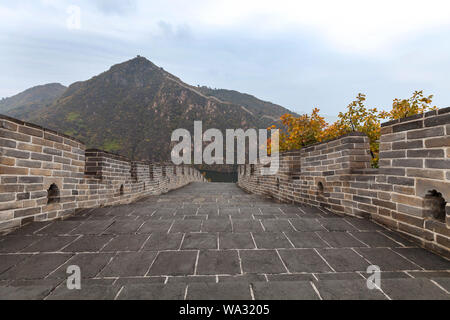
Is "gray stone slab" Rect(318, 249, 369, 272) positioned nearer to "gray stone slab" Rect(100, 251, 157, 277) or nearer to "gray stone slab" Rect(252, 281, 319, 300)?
"gray stone slab" Rect(252, 281, 319, 300)

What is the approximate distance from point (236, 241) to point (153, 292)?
3.79 ft

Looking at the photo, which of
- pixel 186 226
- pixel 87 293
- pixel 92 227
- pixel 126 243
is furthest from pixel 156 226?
pixel 87 293

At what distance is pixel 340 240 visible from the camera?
2.44 meters

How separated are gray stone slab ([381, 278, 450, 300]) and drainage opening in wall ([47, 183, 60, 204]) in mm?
4645

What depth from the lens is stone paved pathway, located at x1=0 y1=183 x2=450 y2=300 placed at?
4.75 ft

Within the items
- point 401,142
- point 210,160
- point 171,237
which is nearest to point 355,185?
point 401,142

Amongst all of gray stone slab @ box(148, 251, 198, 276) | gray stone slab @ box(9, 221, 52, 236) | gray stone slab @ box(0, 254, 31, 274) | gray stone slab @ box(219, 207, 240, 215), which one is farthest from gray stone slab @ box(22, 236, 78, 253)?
gray stone slab @ box(219, 207, 240, 215)

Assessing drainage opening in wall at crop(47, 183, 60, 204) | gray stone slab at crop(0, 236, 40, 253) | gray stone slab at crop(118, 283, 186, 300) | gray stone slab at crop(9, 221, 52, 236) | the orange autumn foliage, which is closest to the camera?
gray stone slab at crop(118, 283, 186, 300)

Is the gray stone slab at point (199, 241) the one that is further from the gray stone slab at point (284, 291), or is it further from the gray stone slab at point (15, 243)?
the gray stone slab at point (15, 243)

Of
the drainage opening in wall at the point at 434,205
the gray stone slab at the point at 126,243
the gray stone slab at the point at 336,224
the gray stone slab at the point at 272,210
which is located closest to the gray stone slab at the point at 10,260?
the gray stone slab at the point at 126,243

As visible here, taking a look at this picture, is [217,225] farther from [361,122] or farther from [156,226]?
[361,122]

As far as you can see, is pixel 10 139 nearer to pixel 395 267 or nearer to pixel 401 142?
pixel 395 267

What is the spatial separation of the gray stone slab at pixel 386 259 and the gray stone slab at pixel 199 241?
64.4 inches

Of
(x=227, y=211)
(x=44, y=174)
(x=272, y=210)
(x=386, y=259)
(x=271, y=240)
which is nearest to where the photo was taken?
(x=386, y=259)
